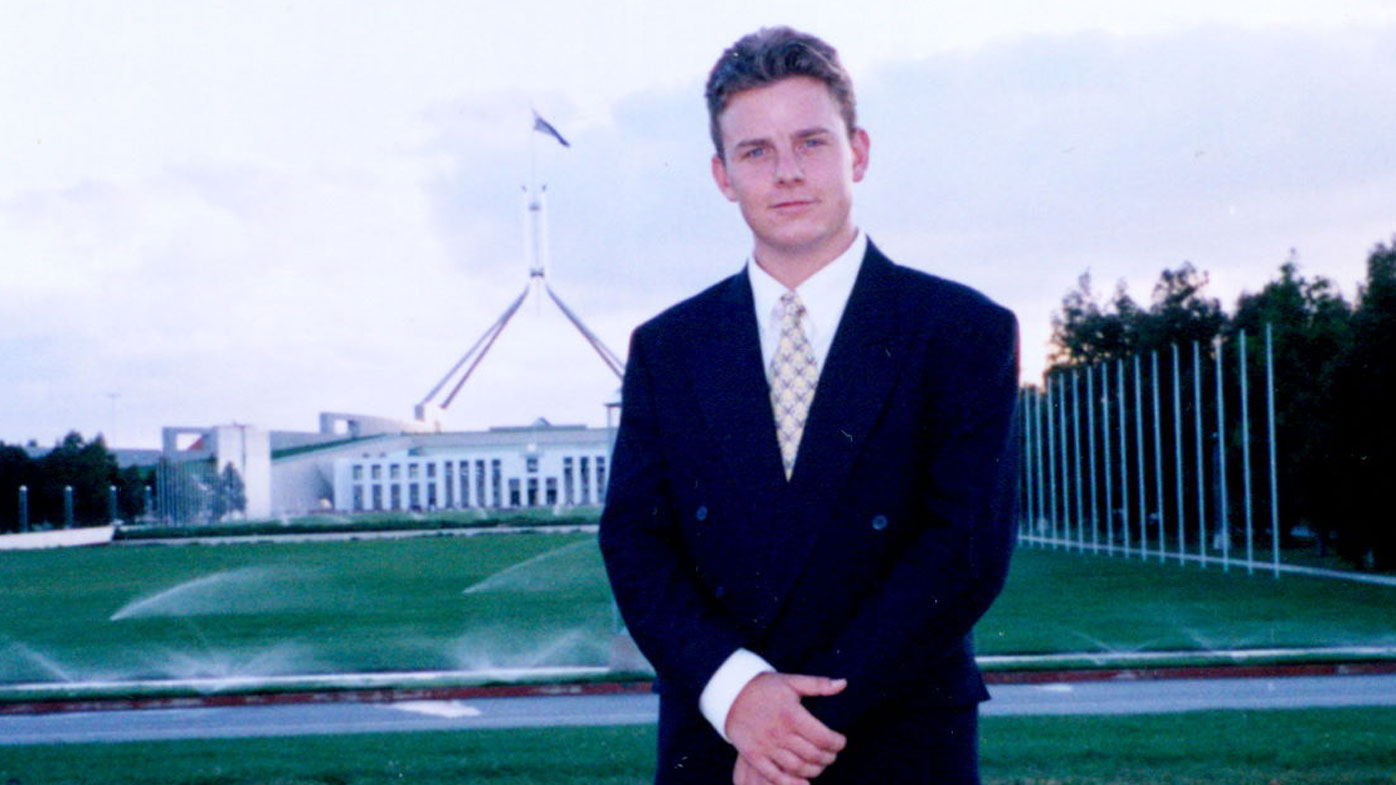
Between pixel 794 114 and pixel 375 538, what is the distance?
5698cm

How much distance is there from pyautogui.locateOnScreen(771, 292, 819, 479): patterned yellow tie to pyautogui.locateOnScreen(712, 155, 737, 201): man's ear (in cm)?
22

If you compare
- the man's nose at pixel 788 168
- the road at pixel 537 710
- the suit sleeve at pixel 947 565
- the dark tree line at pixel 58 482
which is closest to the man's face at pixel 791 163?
the man's nose at pixel 788 168

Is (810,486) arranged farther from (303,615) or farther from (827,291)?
(303,615)

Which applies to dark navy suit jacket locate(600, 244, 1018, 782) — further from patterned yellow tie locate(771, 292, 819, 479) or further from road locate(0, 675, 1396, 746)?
road locate(0, 675, 1396, 746)

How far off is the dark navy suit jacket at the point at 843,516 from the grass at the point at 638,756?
5909mm

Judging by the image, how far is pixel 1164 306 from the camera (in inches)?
2277

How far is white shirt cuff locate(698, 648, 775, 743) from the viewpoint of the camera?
8.16 feet

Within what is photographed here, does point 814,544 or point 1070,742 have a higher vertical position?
point 814,544

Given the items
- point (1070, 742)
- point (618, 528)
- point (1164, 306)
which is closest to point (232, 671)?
point (1070, 742)

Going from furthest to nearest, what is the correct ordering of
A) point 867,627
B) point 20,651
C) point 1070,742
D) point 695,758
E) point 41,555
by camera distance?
point 41,555 < point 20,651 < point 1070,742 < point 695,758 < point 867,627

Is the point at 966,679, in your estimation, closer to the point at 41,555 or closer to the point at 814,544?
the point at 814,544

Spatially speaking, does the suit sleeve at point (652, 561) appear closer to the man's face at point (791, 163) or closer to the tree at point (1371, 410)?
the man's face at point (791, 163)

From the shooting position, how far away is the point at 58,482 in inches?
2815

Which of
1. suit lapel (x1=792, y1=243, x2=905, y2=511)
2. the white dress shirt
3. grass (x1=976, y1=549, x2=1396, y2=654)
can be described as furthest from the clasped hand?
grass (x1=976, y1=549, x2=1396, y2=654)
